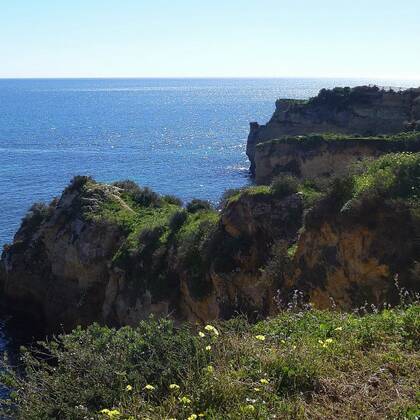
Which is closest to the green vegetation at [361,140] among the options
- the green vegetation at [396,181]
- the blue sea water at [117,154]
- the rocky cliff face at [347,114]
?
the rocky cliff face at [347,114]

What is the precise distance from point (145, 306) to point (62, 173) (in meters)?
48.0

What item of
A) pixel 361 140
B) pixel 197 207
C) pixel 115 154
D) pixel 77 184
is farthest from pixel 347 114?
pixel 77 184

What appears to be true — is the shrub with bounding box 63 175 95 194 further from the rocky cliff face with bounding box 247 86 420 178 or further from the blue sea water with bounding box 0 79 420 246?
the rocky cliff face with bounding box 247 86 420 178

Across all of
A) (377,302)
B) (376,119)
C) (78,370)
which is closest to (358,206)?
(377,302)

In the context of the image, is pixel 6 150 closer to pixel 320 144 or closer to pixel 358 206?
pixel 320 144

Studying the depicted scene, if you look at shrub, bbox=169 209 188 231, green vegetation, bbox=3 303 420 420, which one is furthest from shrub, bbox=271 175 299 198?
green vegetation, bbox=3 303 420 420

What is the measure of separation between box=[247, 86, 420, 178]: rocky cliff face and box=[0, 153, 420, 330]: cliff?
35.2 m

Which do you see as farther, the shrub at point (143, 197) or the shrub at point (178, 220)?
the shrub at point (143, 197)

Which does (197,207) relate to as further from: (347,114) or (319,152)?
(347,114)

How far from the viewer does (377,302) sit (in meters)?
14.8

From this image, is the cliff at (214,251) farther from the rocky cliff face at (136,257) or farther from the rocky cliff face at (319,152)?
the rocky cliff face at (319,152)

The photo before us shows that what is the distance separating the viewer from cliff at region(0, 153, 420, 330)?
1617 centimetres

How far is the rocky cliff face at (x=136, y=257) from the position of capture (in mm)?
22312

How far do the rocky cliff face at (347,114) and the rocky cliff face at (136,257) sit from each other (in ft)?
113
